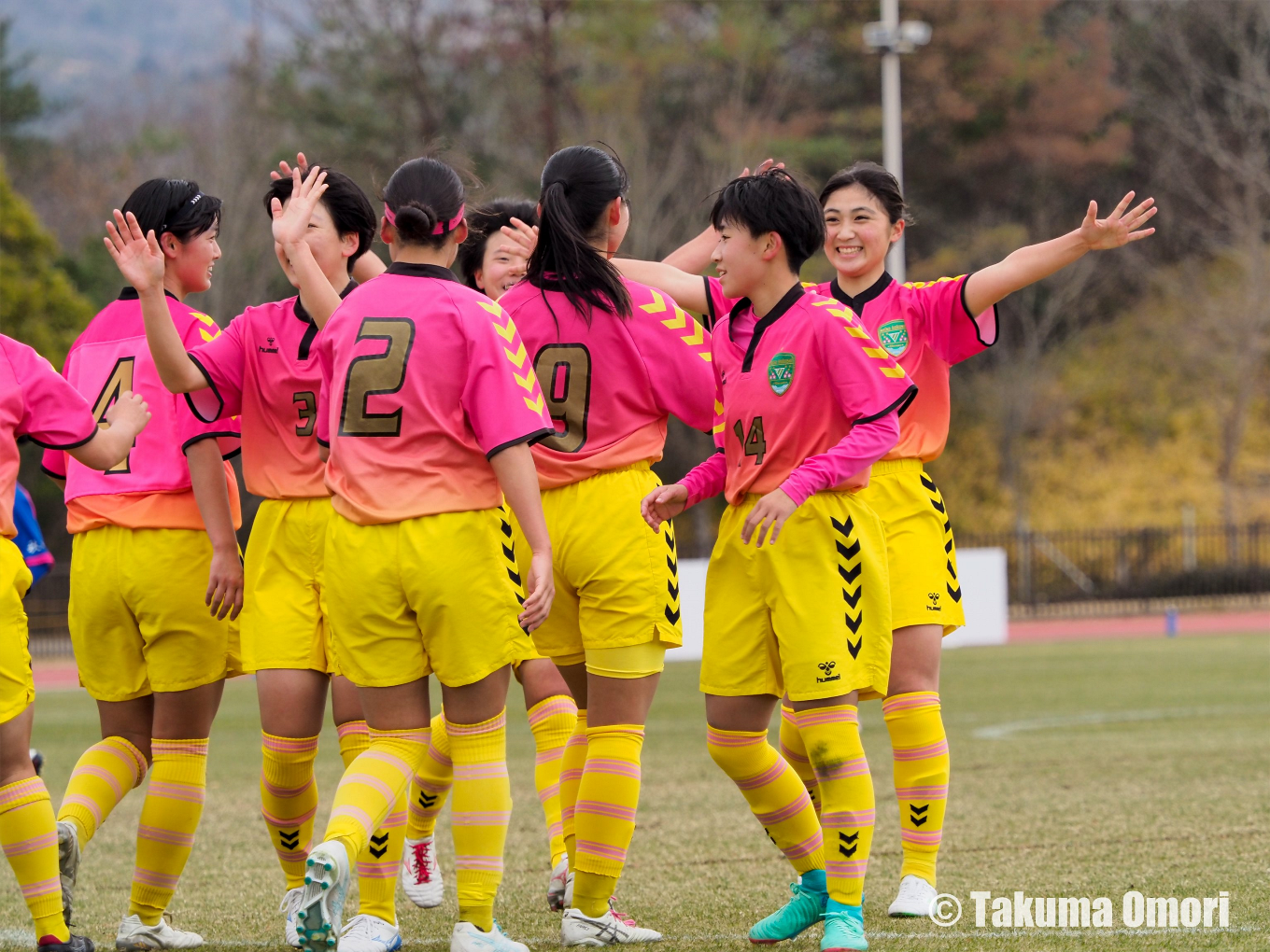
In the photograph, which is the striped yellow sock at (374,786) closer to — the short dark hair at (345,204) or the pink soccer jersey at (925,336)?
the short dark hair at (345,204)

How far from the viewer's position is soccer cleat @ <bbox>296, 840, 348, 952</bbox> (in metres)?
3.65

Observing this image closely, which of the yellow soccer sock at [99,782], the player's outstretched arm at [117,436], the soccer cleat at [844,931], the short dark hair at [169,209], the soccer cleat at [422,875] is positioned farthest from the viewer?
the soccer cleat at [422,875]

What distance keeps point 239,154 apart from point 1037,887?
30.3 metres

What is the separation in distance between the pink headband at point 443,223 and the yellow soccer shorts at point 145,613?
1.32m

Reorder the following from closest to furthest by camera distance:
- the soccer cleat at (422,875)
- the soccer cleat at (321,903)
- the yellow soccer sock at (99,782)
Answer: the soccer cleat at (321,903) < the yellow soccer sock at (99,782) < the soccer cleat at (422,875)

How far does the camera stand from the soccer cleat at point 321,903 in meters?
3.65

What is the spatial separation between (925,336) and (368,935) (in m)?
2.71

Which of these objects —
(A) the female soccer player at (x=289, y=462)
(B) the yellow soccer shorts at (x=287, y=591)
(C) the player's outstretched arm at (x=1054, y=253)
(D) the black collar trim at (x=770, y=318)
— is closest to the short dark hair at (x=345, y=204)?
(A) the female soccer player at (x=289, y=462)

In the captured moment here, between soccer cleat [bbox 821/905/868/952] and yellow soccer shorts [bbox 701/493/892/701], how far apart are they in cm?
60

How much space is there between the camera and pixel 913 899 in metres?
4.91

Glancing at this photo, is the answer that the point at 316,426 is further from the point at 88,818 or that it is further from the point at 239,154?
the point at 239,154

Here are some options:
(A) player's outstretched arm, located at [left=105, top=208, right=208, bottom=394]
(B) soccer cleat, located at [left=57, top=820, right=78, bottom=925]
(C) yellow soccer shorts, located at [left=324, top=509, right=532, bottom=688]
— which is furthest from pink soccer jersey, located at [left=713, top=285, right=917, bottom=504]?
(B) soccer cleat, located at [left=57, top=820, right=78, bottom=925]

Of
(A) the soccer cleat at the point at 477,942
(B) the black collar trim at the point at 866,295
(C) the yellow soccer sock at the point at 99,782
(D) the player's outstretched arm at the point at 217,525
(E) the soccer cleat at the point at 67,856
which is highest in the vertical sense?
(B) the black collar trim at the point at 866,295

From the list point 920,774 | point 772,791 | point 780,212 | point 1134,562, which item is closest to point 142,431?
point 780,212
